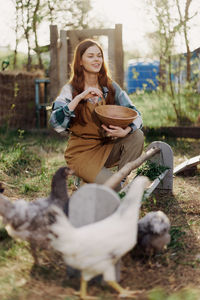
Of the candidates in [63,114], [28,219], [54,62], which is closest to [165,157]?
[63,114]

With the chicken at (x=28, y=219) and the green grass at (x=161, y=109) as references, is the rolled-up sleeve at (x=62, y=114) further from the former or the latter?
the green grass at (x=161, y=109)

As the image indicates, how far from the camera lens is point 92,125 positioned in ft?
11.4

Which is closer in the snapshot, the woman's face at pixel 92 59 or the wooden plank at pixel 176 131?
the woman's face at pixel 92 59

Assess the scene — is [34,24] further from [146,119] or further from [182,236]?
[182,236]

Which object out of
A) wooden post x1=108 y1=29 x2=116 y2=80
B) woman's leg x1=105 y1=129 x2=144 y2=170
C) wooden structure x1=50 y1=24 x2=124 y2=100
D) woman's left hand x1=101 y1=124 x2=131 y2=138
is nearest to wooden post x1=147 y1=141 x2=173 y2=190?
woman's leg x1=105 y1=129 x2=144 y2=170

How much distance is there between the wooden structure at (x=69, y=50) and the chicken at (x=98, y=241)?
525 cm

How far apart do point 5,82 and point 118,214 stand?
6349 millimetres

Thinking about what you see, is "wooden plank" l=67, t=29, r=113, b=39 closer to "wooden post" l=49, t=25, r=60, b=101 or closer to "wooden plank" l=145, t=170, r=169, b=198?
"wooden post" l=49, t=25, r=60, b=101

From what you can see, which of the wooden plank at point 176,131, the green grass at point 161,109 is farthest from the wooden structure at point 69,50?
the wooden plank at point 176,131

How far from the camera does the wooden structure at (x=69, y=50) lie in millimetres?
6957

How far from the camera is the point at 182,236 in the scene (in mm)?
2881

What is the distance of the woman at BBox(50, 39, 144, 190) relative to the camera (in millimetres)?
3275

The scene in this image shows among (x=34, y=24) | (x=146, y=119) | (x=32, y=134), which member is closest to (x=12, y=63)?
(x=34, y=24)

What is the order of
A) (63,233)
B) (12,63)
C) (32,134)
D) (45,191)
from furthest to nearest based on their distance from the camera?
(12,63) < (32,134) < (45,191) < (63,233)
